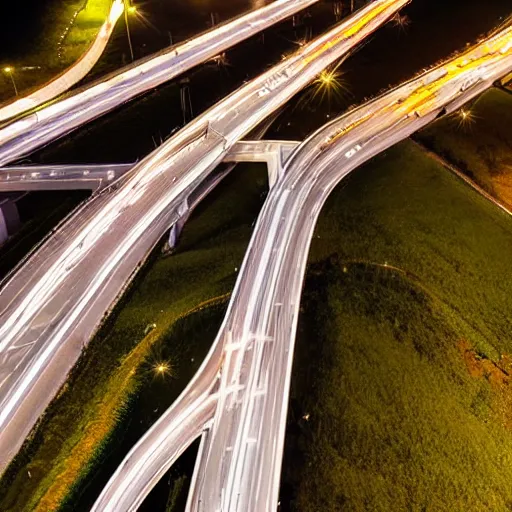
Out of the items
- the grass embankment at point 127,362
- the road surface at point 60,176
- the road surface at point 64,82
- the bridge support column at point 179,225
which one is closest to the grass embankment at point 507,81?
the grass embankment at point 127,362

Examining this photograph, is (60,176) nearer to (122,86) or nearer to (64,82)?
(122,86)

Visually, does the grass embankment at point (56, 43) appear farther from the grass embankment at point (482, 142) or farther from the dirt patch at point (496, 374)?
the dirt patch at point (496, 374)

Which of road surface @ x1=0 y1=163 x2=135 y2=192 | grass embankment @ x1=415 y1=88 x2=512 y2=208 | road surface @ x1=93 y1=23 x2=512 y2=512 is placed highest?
grass embankment @ x1=415 y1=88 x2=512 y2=208

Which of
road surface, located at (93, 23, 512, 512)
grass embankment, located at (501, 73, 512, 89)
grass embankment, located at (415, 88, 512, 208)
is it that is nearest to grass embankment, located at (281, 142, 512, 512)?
road surface, located at (93, 23, 512, 512)

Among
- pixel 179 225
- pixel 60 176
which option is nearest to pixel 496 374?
pixel 179 225

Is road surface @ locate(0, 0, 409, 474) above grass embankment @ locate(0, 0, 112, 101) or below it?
below

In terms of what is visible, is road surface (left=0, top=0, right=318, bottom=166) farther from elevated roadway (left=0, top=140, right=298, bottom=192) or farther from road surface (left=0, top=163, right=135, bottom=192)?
elevated roadway (left=0, top=140, right=298, bottom=192)
